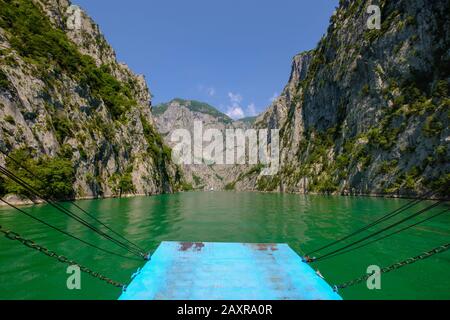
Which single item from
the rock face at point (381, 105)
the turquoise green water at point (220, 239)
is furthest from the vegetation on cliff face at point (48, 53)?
the rock face at point (381, 105)

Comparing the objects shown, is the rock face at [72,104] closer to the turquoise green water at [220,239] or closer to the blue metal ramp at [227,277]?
the turquoise green water at [220,239]

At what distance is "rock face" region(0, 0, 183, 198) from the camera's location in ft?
168

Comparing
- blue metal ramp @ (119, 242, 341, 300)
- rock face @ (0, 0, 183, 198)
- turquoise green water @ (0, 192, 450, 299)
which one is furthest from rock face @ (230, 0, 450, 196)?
rock face @ (0, 0, 183, 198)

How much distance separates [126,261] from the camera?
14.1 meters

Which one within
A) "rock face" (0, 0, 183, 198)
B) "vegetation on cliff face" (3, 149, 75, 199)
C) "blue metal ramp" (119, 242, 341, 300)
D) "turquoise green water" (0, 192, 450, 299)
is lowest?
"turquoise green water" (0, 192, 450, 299)

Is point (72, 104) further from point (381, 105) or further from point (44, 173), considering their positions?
point (381, 105)

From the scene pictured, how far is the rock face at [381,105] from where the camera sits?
175 feet

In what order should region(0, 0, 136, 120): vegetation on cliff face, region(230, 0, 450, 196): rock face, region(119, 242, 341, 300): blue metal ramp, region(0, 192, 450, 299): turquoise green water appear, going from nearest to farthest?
region(119, 242, 341, 300): blue metal ramp → region(0, 192, 450, 299): turquoise green water → region(230, 0, 450, 196): rock face → region(0, 0, 136, 120): vegetation on cliff face

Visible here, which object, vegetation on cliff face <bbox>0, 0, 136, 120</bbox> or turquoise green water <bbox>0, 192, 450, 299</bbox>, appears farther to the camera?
vegetation on cliff face <bbox>0, 0, 136, 120</bbox>

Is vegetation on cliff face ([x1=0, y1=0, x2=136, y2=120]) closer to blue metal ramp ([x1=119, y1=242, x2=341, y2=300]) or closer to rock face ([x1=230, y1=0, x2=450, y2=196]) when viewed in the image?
blue metal ramp ([x1=119, y1=242, x2=341, y2=300])

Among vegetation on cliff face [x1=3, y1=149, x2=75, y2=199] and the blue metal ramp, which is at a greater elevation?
vegetation on cliff face [x1=3, y1=149, x2=75, y2=199]

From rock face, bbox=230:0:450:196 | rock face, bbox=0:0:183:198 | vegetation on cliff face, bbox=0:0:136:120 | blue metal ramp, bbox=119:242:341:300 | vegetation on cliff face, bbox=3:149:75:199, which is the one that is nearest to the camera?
blue metal ramp, bbox=119:242:341:300

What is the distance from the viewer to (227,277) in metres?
8.71

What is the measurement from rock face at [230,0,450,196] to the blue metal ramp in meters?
47.2
